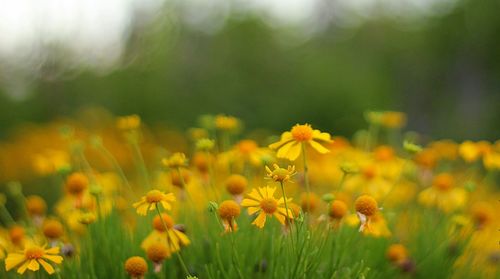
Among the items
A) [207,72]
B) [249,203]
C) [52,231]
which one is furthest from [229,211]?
[207,72]

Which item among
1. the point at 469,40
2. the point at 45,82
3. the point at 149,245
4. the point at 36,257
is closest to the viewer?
Result: the point at 36,257

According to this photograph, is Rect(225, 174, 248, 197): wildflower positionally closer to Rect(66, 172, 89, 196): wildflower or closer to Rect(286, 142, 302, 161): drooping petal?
Rect(286, 142, 302, 161): drooping petal

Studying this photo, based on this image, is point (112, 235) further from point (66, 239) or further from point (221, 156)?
point (221, 156)

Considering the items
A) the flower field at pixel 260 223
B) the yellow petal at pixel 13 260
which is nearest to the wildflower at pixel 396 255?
the flower field at pixel 260 223

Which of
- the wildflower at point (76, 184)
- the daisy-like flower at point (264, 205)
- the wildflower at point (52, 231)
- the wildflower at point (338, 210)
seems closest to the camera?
the daisy-like flower at point (264, 205)

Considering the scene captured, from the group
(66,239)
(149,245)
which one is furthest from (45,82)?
(149,245)

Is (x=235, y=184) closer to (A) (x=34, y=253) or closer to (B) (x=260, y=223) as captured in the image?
(B) (x=260, y=223)

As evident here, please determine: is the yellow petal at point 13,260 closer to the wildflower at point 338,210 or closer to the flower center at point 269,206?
the flower center at point 269,206

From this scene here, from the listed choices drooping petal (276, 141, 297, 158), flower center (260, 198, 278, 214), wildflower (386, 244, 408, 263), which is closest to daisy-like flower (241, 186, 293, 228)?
flower center (260, 198, 278, 214)
